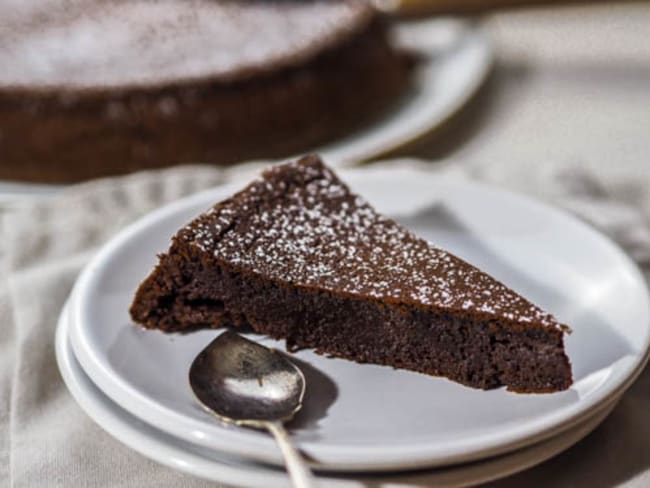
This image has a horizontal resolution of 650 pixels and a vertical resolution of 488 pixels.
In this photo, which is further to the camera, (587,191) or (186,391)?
(587,191)

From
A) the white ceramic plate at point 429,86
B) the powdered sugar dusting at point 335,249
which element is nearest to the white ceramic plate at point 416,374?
the powdered sugar dusting at point 335,249

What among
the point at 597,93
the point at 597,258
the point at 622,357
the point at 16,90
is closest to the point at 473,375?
the point at 622,357

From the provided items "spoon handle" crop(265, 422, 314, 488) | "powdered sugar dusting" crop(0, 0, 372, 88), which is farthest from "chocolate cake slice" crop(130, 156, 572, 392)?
"powdered sugar dusting" crop(0, 0, 372, 88)

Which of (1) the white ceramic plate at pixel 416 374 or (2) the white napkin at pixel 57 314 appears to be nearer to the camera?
(1) the white ceramic plate at pixel 416 374

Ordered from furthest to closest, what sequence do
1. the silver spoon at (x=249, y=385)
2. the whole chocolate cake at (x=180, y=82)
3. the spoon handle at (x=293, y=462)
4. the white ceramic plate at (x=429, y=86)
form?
the white ceramic plate at (x=429, y=86), the whole chocolate cake at (x=180, y=82), the silver spoon at (x=249, y=385), the spoon handle at (x=293, y=462)

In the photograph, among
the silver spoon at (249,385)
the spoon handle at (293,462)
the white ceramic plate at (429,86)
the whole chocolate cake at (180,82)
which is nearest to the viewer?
the spoon handle at (293,462)

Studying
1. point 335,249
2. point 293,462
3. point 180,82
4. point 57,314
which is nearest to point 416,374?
point 335,249

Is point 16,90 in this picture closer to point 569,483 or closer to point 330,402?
point 330,402

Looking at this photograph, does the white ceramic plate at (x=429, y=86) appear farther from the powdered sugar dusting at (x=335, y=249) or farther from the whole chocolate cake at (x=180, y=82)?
the powdered sugar dusting at (x=335, y=249)
